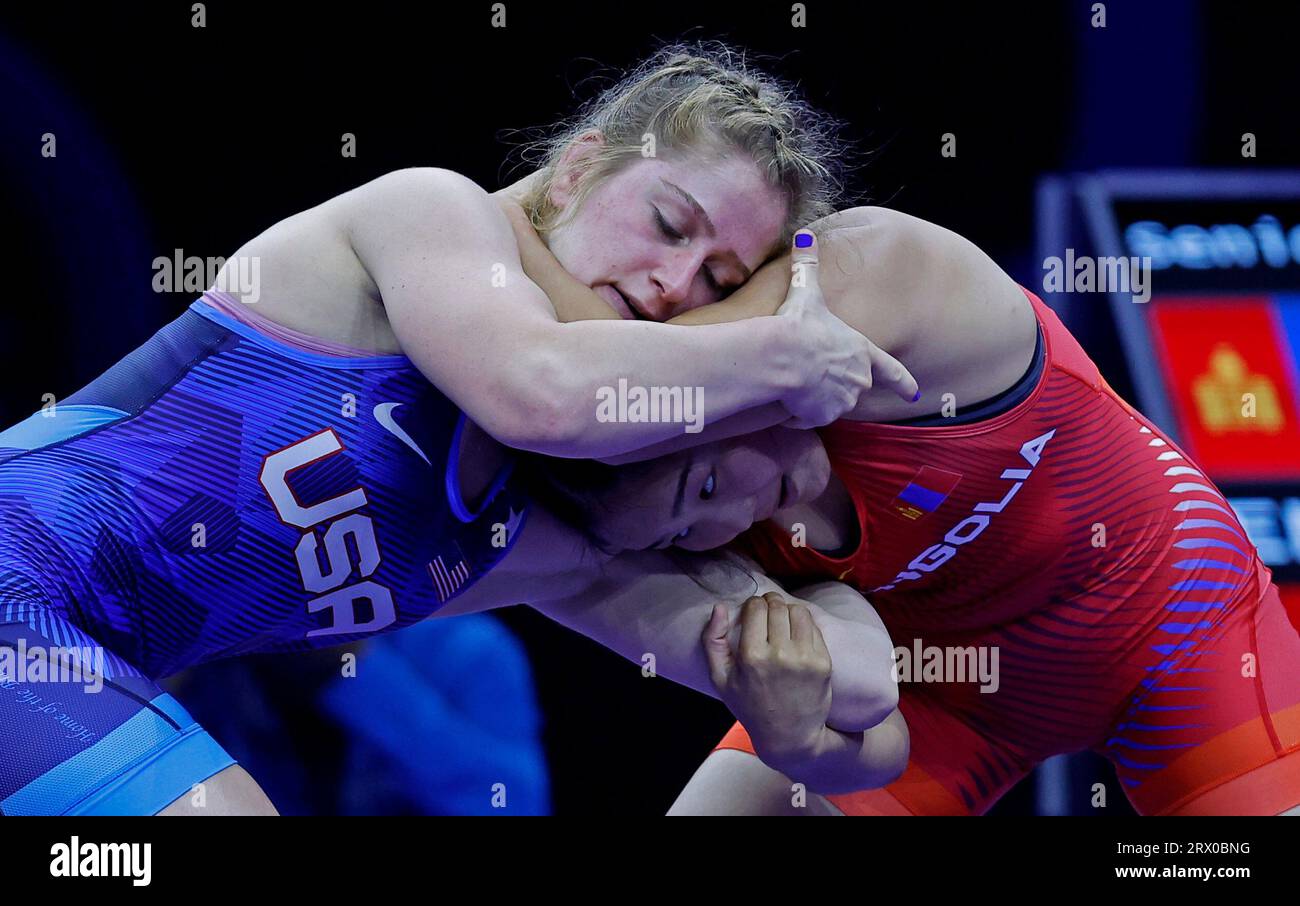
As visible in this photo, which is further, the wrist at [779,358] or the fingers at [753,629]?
the fingers at [753,629]

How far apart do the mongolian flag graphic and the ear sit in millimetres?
612

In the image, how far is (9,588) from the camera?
156 centimetres

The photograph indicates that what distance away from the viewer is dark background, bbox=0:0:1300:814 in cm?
307

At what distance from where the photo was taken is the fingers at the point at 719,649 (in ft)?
6.64

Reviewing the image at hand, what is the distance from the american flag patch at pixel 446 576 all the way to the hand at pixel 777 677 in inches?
14.4

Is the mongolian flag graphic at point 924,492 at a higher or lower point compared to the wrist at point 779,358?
lower

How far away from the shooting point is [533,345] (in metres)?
1.63
